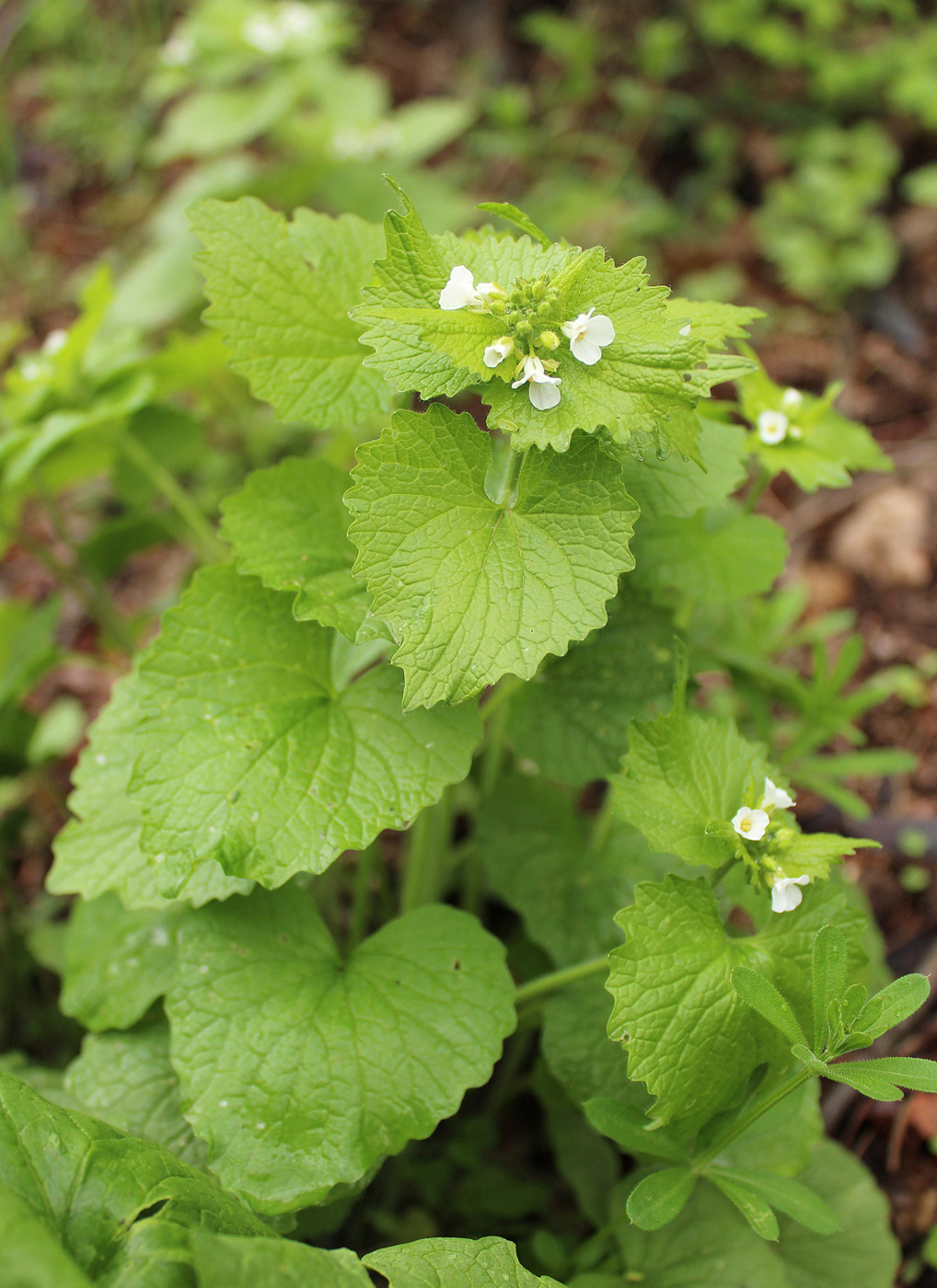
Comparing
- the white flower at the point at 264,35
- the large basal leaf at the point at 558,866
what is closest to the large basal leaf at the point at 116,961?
the large basal leaf at the point at 558,866

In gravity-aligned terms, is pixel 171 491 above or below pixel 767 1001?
above

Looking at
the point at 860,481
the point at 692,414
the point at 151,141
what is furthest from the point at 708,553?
the point at 151,141

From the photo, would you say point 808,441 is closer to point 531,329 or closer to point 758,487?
point 758,487

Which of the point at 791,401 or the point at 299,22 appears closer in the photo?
the point at 791,401

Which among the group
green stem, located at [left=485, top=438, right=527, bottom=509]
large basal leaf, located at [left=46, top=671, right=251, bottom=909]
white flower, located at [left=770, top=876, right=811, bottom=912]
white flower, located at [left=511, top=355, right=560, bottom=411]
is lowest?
white flower, located at [left=770, top=876, right=811, bottom=912]

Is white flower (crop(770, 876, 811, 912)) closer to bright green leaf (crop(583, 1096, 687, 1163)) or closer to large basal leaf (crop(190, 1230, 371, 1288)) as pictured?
bright green leaf (crop(583, 1096, 687, 1163))

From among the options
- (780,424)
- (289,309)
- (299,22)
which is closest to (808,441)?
(780,424)

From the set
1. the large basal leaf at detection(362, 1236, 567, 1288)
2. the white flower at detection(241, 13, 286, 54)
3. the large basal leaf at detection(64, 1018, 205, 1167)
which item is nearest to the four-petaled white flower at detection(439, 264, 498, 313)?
the large basal leaf at detection(362, 1236, 567, 1288)
